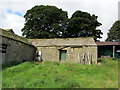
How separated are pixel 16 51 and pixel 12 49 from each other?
95 centimetres

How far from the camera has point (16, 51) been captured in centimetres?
1728

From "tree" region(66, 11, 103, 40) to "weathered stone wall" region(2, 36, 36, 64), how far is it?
684 inches

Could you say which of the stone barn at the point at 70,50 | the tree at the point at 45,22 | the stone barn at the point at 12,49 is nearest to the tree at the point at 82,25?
the tree at the point at 45,22

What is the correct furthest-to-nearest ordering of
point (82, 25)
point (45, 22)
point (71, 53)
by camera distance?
point (82, 25)
point (45, 22)
point (71, 53)

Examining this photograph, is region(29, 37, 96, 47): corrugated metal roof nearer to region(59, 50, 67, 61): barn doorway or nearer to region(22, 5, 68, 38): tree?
region(59, 50, 67, 61): barn doorway

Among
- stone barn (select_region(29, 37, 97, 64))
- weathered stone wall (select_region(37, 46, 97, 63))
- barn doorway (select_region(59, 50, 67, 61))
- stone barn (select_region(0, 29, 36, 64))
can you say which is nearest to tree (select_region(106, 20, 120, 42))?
stone barn (select_region(29, 37, 97, 64))

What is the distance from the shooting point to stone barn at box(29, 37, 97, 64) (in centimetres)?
2128

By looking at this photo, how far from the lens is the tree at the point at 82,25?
37.2m

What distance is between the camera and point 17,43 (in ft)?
57.1

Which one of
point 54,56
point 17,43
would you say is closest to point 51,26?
point 54,56

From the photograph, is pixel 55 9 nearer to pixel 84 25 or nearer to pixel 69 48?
pixel 84 25

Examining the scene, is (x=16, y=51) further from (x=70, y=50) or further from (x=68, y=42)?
(x=68, y=42)

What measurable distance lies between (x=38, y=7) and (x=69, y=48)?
1825 centimetres

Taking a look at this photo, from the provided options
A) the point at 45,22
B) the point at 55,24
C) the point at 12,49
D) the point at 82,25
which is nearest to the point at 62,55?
the point at 12,49
